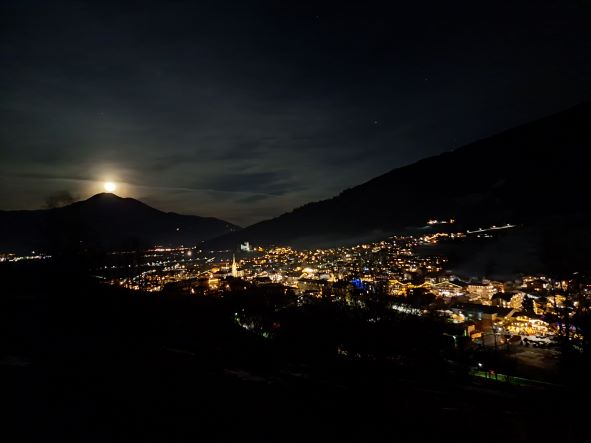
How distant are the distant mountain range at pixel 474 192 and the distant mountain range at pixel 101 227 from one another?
40.3 metres

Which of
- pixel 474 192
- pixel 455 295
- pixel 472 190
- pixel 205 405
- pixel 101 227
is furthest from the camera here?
pixel 101 227

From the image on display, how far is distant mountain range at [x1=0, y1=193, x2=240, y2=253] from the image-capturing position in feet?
72.2

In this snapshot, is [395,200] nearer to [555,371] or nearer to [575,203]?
[575,203]

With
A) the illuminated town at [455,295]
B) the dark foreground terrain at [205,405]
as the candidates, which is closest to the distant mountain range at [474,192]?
the illuminated town at [455,295]

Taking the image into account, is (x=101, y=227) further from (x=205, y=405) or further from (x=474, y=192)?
(x=205, y=405)

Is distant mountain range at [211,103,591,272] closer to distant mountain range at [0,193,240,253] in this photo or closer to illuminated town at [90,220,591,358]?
illuminated town at [90,220,591,358]

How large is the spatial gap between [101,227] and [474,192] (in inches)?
4139

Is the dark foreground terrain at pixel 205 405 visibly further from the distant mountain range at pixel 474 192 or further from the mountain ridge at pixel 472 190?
the mountain ridge at pixel 472 190

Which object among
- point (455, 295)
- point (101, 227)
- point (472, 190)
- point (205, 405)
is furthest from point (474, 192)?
point (101, 227)

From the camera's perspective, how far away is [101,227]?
113062 millimetres

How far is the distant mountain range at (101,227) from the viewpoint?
22016 millimetres

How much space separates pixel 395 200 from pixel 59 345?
10417 cm

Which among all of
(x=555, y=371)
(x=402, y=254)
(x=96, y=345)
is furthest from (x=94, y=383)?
(x=402, y=254)

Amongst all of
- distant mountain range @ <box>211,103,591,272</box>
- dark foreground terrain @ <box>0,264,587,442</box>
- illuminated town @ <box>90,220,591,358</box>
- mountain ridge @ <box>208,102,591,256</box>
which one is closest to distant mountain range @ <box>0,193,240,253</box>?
illuminated town @ <box>90,220,591,358</box>
